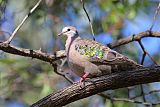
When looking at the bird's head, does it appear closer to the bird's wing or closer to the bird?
the bird's wing

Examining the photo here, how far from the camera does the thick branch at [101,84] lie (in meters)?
4.14

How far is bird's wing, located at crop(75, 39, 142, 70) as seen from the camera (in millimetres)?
4293

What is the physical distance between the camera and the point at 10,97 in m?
7.76

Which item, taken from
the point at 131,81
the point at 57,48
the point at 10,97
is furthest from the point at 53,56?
→ the point at 10,97

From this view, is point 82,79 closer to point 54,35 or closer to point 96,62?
point 96,62

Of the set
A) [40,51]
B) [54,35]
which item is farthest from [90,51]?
[54,35]

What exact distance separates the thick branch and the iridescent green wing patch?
269 millimetres

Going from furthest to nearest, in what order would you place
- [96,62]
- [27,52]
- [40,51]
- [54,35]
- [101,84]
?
[54,35] → [40,51] → [27,52] → [96,62] → [101,84]

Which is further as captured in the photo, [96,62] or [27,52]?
[27,52]

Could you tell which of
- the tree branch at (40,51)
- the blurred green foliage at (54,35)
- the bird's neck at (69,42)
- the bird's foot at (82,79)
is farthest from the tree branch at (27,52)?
the blurred green foliage at (54,35)

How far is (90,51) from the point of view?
14.8ft

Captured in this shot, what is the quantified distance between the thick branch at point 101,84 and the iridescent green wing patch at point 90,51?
0.88 ft

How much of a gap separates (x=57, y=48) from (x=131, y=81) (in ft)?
7.67

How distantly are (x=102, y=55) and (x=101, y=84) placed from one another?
0.33 metres
